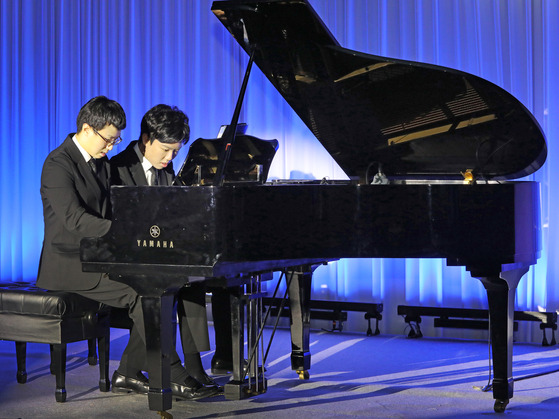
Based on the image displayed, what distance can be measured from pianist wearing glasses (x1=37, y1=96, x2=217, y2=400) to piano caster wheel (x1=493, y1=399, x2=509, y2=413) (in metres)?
1.20

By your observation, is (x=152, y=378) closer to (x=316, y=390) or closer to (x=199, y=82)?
(x=316, y=390)

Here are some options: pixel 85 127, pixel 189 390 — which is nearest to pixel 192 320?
pixel 189 390

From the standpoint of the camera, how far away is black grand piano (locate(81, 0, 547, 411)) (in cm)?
280

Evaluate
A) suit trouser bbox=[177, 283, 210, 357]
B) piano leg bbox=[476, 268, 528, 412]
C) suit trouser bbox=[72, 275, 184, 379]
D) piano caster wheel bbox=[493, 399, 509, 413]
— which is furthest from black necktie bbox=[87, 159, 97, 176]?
piano caster wheel bbox=[493, 399, 509, 413]

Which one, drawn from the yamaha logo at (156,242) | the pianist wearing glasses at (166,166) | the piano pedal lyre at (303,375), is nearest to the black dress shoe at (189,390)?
the pianist wearing glasses at (166,166)

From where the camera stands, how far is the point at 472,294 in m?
5.35

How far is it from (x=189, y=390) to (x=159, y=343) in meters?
0.66

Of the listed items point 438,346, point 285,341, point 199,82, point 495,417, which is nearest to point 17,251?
point 199,82

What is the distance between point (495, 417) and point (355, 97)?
1470 mm

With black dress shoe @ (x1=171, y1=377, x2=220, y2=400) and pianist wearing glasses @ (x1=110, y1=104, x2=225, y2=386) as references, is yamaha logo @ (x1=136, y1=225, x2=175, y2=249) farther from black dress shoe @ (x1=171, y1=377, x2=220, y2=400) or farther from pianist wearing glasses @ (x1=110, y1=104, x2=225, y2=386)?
black dress shoe @ (x1=171, y1=377, x2=220, y2=400)

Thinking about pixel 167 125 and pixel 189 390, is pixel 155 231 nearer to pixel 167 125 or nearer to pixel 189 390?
pixel 167 125

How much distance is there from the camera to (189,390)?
3.46 metres

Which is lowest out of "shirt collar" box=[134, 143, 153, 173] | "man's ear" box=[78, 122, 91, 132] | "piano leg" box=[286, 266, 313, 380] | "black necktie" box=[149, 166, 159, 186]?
"piano leg" box=[286, 266, 313, 380]

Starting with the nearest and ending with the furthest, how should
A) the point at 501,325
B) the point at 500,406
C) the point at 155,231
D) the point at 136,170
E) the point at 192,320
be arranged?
the point at 155,231
the point at 501,325
the point at 500,406
the point at 192,320
the point at 136,170
